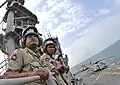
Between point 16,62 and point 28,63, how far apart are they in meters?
0.13

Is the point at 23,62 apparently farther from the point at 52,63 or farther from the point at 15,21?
the point at 15,21

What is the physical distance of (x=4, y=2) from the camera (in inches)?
333

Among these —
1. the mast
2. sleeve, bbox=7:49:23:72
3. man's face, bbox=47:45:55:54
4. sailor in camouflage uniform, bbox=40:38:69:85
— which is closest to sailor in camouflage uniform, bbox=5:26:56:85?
sleeve, bbox=7:49:23:72

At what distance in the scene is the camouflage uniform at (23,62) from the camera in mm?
2156

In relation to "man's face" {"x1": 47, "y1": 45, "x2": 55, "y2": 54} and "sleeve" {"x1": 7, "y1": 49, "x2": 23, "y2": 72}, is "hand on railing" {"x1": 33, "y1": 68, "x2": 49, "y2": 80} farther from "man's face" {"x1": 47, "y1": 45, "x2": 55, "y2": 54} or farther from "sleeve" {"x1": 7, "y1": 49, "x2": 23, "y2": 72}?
"man's face" {"x1": 47, "y1": 45, "x2": 55, "y2": 54}

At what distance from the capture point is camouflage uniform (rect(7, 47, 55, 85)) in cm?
216

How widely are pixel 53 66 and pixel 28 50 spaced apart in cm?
68

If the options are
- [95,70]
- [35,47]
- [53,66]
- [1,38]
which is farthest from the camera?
[95,70]

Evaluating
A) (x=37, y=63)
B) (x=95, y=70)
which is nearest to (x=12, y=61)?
(x=37, y=63)

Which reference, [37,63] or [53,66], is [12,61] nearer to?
[37,63]

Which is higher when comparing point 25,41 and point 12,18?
point 12,18

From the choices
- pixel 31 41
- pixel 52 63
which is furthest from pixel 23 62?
pixel 52 63

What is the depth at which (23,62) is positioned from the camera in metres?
2.26

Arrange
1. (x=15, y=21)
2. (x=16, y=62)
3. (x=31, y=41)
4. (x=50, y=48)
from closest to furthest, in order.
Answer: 1. (x=16, y=62)
2. (x=31, y=41)
3. (x=50, y=48)
4. (x=15, y=21)
